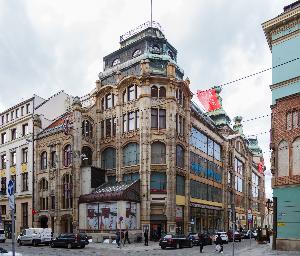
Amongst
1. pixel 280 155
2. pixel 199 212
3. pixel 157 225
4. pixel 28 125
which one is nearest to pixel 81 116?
pixel 28 125

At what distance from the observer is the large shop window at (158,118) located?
168 feet

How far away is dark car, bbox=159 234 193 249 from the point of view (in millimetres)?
38438

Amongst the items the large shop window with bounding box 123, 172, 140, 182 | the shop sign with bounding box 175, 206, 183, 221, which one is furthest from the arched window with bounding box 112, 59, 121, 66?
the shop sign with bounding box 175, 206, 183, 221

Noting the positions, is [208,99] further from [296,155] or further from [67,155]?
[67,155]

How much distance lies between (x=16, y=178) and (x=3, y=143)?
Answer: 783 centimetres

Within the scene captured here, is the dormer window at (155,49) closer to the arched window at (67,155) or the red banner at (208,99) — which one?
the red banner at (208,99)

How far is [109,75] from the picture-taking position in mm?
56688

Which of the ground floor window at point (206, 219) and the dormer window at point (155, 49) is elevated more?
the dormer window at point (155, 49)

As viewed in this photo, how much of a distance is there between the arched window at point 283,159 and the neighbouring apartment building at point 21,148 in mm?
37064

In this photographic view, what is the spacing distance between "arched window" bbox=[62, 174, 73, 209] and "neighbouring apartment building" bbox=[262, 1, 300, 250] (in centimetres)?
2758

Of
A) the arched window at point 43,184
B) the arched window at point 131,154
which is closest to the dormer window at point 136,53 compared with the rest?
the arched window at point 131,154

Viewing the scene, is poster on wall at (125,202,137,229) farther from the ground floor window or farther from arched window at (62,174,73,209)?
the ground floor window

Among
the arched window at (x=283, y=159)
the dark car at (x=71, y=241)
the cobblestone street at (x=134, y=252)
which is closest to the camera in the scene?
the cobblestone street at (x=134, y=252)

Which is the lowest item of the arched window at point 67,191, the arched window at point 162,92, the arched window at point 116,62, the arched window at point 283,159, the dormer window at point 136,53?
the arched window at point 67,191
